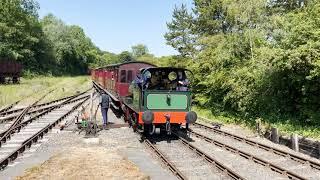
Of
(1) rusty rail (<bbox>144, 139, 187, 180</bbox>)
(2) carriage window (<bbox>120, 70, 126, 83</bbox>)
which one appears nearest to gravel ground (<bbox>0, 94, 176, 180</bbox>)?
(1) rusty rail (<bbox>144, 139, 187, 180</bbox>)

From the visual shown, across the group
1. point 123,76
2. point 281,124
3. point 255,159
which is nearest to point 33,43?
point 123,76

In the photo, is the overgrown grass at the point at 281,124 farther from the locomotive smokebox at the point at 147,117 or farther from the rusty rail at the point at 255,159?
the locomotive smokebox at the point at 147,117

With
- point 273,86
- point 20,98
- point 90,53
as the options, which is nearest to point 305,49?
point 273,86

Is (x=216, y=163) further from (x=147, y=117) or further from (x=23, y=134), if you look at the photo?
(x=23, y=134)

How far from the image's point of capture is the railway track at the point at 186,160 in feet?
38.3

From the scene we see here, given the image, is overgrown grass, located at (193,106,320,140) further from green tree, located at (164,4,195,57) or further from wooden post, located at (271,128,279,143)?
green tree, located at (164,4,195,57)

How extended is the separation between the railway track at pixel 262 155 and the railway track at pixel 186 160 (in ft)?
2.87

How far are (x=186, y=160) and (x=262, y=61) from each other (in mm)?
10117

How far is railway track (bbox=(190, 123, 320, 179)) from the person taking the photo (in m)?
12.0

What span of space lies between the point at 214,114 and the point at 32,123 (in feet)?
35.6

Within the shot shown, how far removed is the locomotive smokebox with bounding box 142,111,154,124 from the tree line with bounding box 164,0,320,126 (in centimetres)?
604

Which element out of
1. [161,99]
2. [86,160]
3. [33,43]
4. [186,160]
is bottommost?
[186,160]

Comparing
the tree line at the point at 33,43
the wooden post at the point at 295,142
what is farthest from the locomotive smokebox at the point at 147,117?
the tree line at the point at 33,43

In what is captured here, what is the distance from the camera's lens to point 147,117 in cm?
1609
